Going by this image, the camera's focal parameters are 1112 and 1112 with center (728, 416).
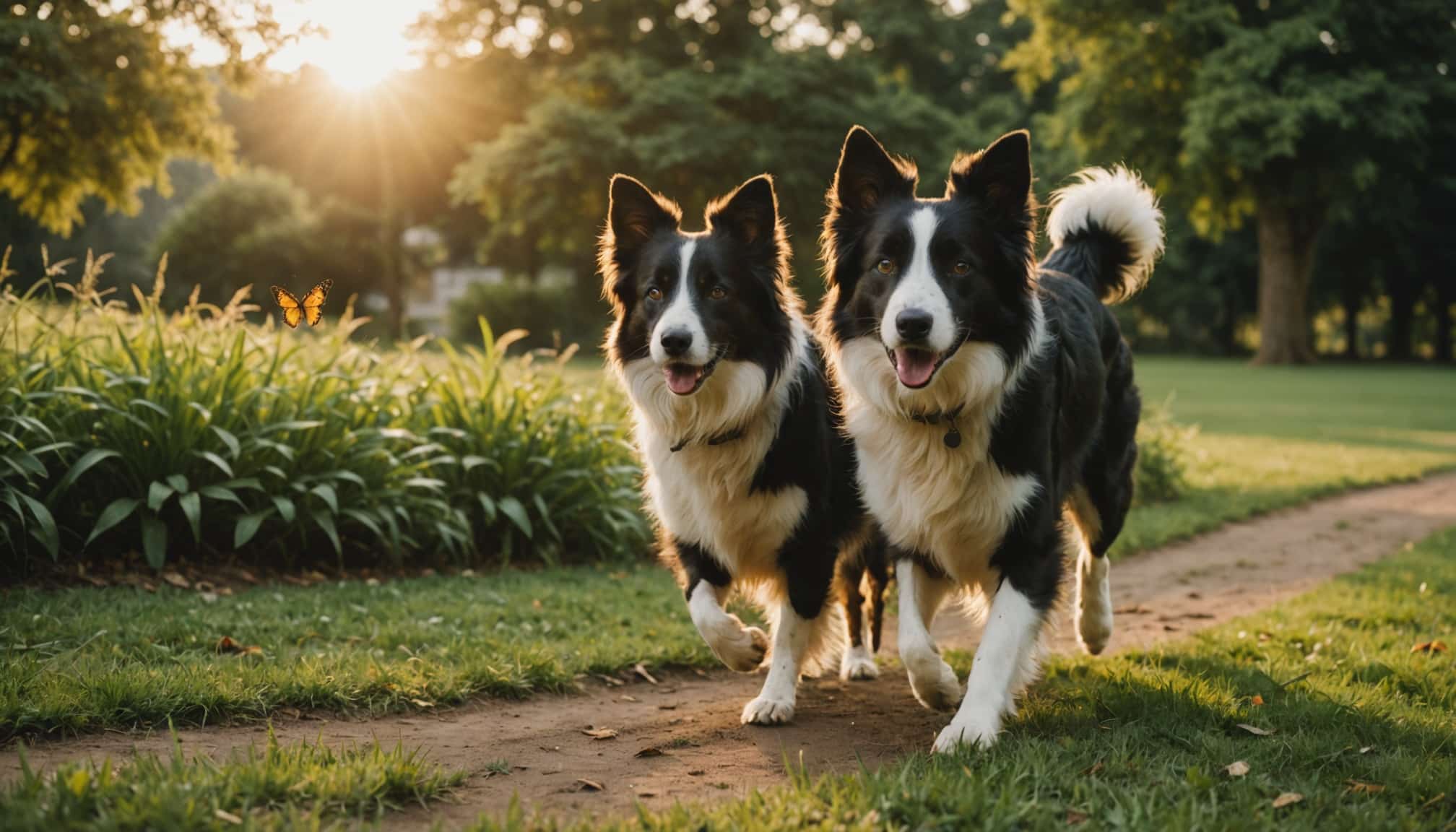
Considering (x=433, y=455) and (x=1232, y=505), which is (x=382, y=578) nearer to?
Result: (x=433, y=455)

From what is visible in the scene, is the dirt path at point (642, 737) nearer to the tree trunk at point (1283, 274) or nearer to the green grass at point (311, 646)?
the green grass at point (311, 646)

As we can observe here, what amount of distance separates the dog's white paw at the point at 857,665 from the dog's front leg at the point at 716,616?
2.83 ft

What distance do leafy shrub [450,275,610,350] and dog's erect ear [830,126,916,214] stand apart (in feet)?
101

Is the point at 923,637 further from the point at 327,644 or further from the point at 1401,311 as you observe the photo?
the point at 1401,311

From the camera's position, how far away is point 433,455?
764 cm

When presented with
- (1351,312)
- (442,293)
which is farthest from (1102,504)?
(1351,312)

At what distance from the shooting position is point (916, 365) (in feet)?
12.5

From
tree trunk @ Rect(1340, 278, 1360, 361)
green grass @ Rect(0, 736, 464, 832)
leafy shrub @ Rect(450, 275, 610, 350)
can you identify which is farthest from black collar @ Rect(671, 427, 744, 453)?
tree trunk @ Rect(1340, 278, 1360, 361)

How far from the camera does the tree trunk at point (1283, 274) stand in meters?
32.3

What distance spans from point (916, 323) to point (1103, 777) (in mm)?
1537

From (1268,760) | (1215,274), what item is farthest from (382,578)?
(1215,274)

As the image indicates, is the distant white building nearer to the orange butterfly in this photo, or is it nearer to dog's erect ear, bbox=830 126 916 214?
dog's erect ear, bbox=830 126 916 214

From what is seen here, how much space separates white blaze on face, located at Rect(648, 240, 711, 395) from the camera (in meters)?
4.11

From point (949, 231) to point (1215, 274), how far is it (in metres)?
47.2
